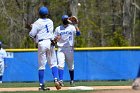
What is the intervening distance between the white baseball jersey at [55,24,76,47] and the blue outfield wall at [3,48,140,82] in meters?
6.81

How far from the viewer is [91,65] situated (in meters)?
20.9

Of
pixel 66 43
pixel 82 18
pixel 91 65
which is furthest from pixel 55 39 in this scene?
pixel 82 18

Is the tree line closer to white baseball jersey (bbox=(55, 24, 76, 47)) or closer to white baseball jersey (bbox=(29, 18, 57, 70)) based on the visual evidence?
white baseball jersey (bbox=(55, 24, 76, 47))

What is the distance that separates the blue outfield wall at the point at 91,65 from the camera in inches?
813

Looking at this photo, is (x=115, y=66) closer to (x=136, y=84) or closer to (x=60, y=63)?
(x=60, y=63)

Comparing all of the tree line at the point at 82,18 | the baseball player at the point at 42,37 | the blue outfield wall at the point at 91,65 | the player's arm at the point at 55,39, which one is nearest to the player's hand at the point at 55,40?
the player's arm at the point at 55,39

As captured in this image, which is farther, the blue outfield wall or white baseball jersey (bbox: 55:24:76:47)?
the blue outfield wall

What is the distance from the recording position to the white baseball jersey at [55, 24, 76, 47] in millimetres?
13844

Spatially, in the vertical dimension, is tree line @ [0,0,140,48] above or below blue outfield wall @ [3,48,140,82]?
above

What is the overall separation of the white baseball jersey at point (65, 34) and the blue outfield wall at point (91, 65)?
681 cm

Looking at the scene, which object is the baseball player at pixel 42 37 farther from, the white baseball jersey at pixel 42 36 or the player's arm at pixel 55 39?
the player's arm at pixel 55 39

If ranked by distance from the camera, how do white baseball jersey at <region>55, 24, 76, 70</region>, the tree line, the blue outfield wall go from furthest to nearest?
1. the tree line
2. the blue outfield wall
3. white baseball jersey at <region>55, 24, 76, 70</region>

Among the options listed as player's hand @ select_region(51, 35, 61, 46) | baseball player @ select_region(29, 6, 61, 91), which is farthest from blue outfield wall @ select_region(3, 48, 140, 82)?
baseball player @ select_region(29, 6, 61, 91)

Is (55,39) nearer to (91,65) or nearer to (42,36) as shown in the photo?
(42,36)
